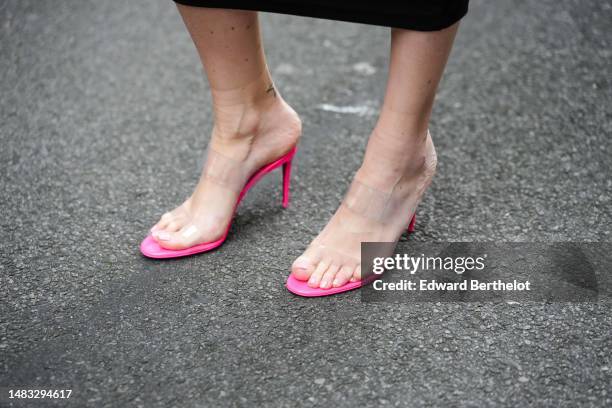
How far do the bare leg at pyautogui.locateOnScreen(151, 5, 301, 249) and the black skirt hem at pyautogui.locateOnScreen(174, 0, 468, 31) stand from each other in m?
0.07

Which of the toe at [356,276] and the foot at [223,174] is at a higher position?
the foot at [223,174]

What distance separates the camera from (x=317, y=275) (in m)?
1.47

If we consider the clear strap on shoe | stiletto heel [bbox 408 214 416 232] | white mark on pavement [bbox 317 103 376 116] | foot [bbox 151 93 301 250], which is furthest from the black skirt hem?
white mark on pavement [bbox 317 103 376 116]

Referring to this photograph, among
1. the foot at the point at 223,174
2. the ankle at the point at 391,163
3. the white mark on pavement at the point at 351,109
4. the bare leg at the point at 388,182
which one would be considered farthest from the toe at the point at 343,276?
the white mark on pavement at the point at 351,109

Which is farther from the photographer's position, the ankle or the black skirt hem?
the ankle

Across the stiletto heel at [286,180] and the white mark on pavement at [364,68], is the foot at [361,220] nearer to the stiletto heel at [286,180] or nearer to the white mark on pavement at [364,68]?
the stiletto heel at [286,180]

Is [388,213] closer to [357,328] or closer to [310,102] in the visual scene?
[357,328]

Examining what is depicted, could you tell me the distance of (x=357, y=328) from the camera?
1393mm

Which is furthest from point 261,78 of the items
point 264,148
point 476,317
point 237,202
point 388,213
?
point 476,317

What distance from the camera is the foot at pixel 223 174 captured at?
5.13 ft

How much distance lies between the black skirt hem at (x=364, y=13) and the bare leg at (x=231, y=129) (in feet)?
0.21

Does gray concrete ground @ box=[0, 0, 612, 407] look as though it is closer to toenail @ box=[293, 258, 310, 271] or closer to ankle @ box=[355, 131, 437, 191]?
toenail @ box=[293, 258, 310, 271]

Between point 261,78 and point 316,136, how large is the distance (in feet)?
1.73

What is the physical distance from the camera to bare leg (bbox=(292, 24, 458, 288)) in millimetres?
1368
